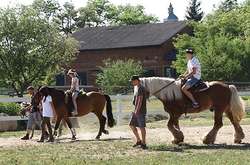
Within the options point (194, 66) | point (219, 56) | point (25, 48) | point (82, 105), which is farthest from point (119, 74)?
point (194, 66)

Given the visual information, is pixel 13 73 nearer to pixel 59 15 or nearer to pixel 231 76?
pixel 231 76

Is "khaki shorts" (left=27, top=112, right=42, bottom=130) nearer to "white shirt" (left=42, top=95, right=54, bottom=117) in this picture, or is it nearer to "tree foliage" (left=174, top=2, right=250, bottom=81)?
"white shirt" (left=42, top=95, right=54, bottom=117)

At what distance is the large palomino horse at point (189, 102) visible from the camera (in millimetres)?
15273

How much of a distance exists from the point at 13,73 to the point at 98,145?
60.9ft

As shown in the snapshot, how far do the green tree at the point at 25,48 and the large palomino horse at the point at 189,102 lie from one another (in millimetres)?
19120

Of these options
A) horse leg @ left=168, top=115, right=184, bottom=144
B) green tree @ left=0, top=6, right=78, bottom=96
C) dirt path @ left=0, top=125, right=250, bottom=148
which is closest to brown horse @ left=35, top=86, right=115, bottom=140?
dirt path @ left=0, top=125, right=250, bottom=148

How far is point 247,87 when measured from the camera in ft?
132

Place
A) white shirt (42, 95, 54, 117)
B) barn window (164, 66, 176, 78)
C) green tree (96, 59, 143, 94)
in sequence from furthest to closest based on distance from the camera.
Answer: barn window (164, 66, 176, 78) → green tree (96, 59, 143, 94) → white shirt (42, 95, 54, 117)

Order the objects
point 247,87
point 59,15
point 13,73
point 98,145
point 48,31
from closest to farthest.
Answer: point 98,145 → point 13,73 → point 48,31 → point 247,87 → point 59,15

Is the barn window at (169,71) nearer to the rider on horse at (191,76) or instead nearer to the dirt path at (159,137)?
the dirt path at (159,137)

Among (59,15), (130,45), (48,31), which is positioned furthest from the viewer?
(59,15)

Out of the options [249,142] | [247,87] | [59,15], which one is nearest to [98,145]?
[249,142]

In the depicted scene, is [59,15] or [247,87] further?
[59,15]

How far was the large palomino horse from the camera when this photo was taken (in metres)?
15.3
